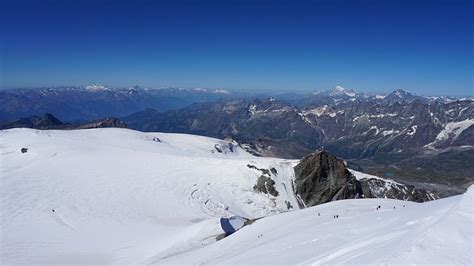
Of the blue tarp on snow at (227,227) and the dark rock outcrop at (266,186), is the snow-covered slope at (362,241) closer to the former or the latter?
the blue tarp on snow at (227,227)

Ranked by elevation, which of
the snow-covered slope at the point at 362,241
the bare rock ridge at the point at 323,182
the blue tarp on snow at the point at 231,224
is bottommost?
the bare rock ridge at the point at 323,182

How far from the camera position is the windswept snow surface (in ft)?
52.1

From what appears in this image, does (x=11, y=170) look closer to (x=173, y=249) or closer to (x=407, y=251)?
(x=173, y=249)

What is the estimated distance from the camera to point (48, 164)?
A: 6291 centimetres

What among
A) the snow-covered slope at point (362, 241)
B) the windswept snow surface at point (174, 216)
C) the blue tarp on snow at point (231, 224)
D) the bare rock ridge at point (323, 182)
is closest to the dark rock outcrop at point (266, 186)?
the windswept snow surface at point (174, 216)

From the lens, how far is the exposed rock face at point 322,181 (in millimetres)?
67000

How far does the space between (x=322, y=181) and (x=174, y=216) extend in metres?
31.2

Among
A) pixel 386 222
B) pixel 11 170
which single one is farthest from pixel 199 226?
pixel 11 170

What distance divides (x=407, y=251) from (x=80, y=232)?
35.6 meters

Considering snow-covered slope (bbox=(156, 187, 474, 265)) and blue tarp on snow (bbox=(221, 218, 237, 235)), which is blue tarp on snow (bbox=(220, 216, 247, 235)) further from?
snow-covered slope (bbox=(156, 187, 474, 265))

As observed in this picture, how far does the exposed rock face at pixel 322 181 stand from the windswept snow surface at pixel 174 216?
2.49m

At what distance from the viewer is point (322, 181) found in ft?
229

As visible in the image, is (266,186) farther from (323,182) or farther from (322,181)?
(323,182)

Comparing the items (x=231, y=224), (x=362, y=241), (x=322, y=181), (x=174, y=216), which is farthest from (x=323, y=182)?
(x=362, y=241)
